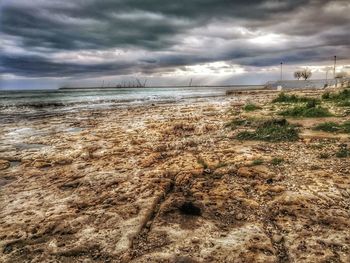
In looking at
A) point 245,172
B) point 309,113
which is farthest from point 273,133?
point 309,113

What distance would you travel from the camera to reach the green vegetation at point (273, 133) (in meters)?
10.7

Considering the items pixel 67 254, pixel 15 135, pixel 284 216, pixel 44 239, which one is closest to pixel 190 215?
pixel 284 216

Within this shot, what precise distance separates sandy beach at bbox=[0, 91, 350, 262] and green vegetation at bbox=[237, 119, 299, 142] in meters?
→ 0.35

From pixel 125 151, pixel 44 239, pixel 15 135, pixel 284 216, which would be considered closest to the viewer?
pixel 44 239

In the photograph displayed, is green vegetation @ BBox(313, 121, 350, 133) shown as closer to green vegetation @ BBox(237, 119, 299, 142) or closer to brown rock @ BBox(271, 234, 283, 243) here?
green vegetation @ BBox(237, 119, 299, 142)

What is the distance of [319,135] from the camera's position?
35.4 feet

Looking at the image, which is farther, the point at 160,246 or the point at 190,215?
the point at 190,215

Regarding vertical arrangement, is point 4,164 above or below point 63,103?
above

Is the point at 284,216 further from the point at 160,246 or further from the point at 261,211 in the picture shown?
the point at 160,246

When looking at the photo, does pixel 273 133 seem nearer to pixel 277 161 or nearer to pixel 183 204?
pixel 277 161

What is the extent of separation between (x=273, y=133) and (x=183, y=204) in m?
6.69

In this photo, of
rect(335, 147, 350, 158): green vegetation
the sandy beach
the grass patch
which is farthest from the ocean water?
rect(335, 147, 350, 158): green vegetation

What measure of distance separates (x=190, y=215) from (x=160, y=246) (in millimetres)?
1070

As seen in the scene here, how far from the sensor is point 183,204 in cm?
564
